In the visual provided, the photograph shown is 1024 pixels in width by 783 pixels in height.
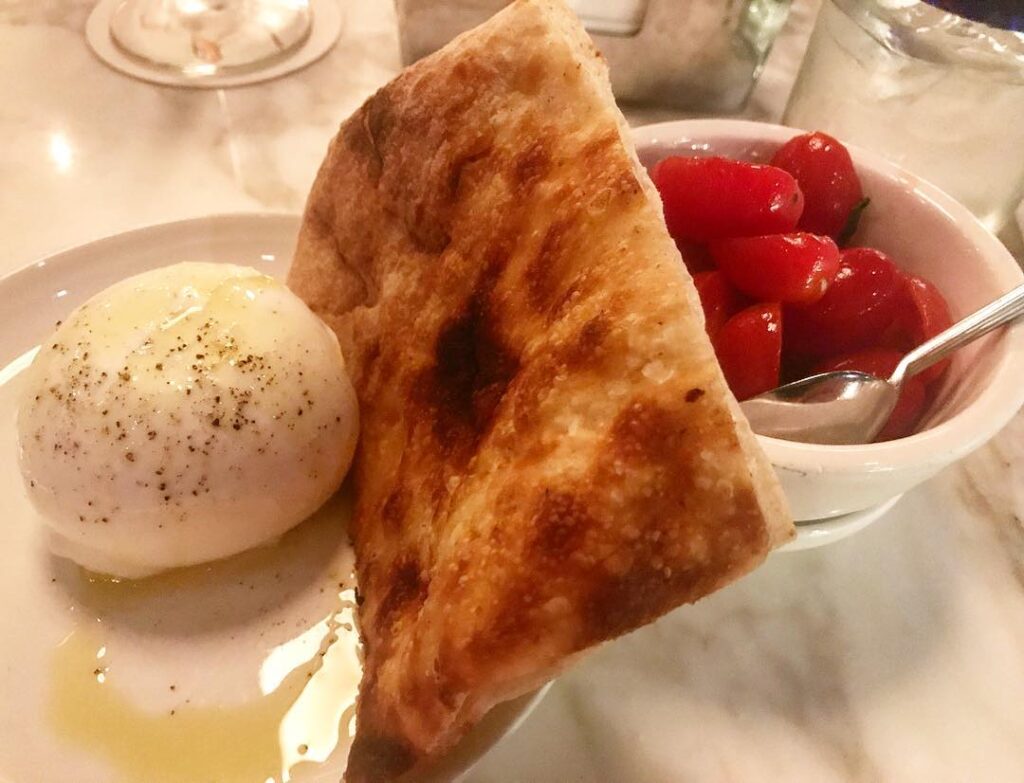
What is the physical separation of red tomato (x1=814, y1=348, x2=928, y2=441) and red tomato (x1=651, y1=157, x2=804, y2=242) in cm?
14

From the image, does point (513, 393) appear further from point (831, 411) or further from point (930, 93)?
point (930, 93)

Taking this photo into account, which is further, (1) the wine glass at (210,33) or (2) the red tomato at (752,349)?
(1) the wine glass at (210,33)

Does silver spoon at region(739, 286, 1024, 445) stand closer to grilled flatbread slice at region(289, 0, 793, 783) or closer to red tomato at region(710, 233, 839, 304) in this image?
red tomato at region(710, 233, 839, 304)

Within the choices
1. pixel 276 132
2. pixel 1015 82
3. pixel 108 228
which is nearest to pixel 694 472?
pixel 1015 82

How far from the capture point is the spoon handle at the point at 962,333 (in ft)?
2.51

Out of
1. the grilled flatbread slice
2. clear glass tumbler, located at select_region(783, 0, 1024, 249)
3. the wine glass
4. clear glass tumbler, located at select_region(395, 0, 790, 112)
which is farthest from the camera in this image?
the wine glass

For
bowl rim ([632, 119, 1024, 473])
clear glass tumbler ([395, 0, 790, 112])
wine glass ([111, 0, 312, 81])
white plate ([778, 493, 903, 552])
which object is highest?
bowl rim ([632, 119, 1024, 473])

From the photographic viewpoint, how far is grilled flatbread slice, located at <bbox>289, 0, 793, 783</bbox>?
0.51 m

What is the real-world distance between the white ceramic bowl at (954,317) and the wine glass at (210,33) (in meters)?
0.95

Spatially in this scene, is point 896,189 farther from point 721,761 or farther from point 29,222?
point 29,222

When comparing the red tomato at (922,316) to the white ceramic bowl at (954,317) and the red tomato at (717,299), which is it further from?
the red tomato at (717,299)

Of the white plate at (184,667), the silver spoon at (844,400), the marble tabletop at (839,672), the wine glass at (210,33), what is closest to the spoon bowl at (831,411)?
the silver spoon at (844,400)

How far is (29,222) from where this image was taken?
1201 millimetres

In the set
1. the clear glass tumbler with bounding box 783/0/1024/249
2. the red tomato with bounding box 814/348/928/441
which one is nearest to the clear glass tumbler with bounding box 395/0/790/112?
the clear glass tumbler with bounding box 783/0/1024/249
